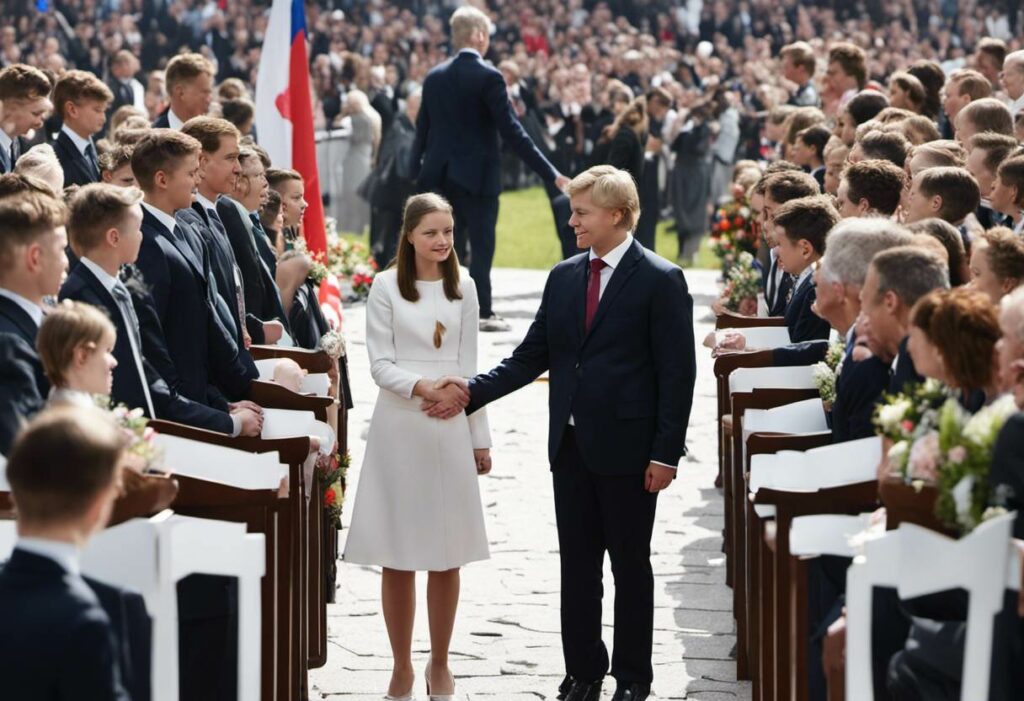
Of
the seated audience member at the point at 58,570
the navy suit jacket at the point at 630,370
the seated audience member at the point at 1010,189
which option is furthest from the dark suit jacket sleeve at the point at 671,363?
the seated audience member at the point at 58,570

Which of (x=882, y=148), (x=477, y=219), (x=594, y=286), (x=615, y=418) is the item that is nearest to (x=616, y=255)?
(x=594, y=286)

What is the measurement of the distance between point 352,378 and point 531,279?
656 cm

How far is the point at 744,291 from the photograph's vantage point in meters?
11.1

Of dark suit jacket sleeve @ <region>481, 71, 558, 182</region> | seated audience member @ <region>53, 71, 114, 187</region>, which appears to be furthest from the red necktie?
dark suit jacket sleeve @ <region>481, 71, 558, 182</region>

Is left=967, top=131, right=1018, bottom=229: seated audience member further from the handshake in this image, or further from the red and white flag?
the red and white flag

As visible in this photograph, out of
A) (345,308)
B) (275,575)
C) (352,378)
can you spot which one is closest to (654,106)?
(345,308)

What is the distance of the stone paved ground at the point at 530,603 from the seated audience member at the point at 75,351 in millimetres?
2576

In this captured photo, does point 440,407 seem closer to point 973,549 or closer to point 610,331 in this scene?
point 610,331

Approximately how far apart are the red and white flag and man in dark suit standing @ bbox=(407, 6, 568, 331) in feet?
6.44

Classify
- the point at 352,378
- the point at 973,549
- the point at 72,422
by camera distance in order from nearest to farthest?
1. the point at 72,422
2. the point at 973,549
3. the point at 352,378

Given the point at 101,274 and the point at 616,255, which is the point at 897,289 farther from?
the point at 101,274

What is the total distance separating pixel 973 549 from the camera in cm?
448

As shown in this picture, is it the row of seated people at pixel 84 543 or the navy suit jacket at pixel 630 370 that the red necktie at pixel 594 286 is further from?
the row of seated people at pixel 84 543

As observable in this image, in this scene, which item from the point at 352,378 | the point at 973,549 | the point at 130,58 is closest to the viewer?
the point at 973,549
